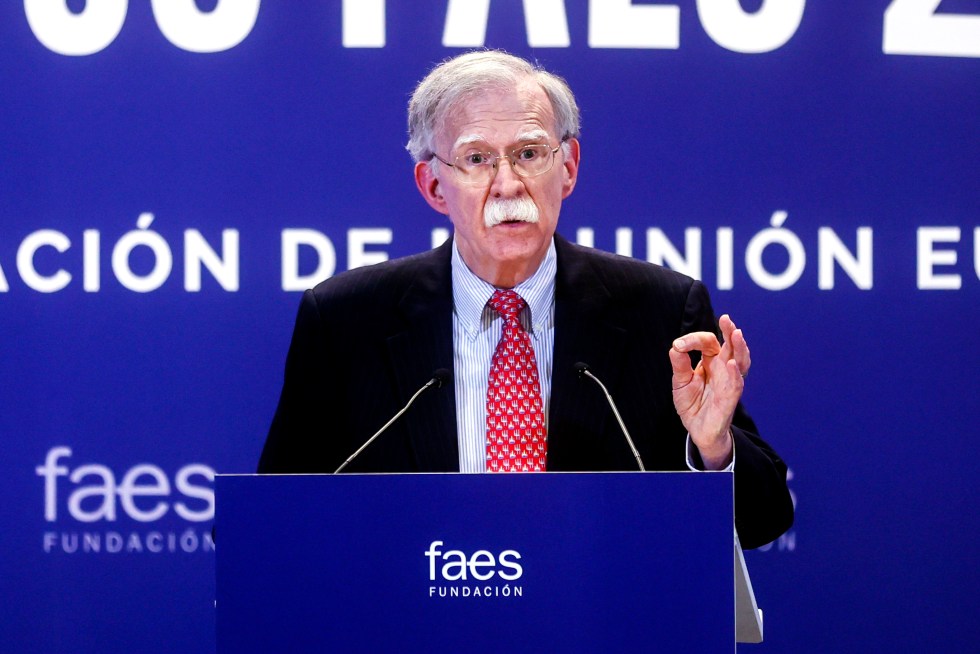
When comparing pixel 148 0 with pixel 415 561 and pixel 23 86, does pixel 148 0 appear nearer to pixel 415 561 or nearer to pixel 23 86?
pixel 23 86

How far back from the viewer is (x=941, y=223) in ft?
9.98

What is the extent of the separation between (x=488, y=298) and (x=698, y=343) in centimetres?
64

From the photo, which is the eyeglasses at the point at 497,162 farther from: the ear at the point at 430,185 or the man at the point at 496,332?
the ear at the point at 430,185

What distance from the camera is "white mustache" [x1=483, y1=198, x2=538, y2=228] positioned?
6.71ft

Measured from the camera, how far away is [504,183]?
205 centimetres

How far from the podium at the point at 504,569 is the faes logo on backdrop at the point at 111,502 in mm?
1724

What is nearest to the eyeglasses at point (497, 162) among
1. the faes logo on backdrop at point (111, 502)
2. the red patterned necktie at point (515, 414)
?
the red patterned necktie at point (515, 414)

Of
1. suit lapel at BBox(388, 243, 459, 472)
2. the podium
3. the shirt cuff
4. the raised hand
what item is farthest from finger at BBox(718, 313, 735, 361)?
suit lapel at BBox(388, 243, 459, 472)

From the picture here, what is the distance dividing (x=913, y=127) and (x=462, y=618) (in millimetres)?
2267

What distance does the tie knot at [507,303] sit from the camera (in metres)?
2.09

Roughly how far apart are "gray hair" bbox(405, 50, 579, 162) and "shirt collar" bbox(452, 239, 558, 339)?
9.4 inches

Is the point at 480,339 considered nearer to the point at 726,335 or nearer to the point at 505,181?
the point at 505,181

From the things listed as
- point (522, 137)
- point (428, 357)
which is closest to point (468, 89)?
point (522, 137)

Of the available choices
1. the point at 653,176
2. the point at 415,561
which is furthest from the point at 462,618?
the point at 653,176
